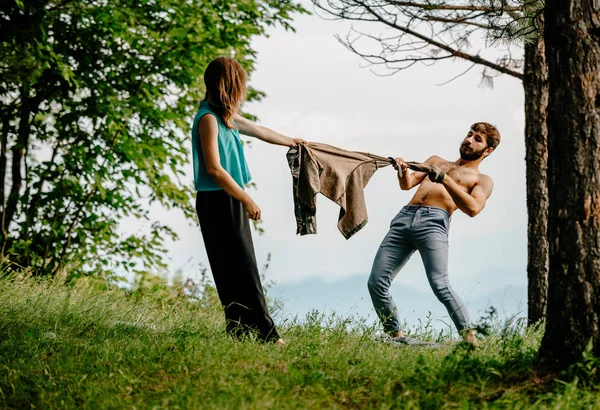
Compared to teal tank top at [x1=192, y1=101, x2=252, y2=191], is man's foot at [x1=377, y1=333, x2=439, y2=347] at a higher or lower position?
lower

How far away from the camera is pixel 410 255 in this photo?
6145 millimetres

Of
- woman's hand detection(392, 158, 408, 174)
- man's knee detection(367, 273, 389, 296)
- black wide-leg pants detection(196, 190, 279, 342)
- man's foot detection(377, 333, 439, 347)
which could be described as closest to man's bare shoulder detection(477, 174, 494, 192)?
woman's hand detection(392, 158, 408, 174)

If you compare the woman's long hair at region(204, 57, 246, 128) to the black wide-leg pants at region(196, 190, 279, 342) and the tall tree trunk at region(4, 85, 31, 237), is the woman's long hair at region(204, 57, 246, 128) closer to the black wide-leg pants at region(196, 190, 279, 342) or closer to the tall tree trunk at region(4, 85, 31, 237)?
the black wide-leg pants at region(196, 190, 279, 342)

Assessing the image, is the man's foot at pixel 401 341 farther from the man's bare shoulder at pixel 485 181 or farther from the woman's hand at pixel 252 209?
the woman's hand at pixel 252 209

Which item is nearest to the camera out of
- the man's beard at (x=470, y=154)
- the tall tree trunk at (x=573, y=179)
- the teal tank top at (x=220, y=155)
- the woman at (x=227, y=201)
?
the tall tree trunk at (x=573, y=179)

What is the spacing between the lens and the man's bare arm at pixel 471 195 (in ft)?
18.8

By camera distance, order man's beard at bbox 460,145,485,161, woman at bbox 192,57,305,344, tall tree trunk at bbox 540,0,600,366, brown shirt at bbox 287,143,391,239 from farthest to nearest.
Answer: man's beard at bbox 460,145,485,161, brown shirt at bbox 287,143,391,239, woman at bbox 192,57,305,344, tall tree trunk at bbox 540,0,600,366

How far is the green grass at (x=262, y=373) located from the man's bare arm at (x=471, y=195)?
111 centimetres

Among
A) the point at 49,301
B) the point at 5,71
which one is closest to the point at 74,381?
the point at 49,301

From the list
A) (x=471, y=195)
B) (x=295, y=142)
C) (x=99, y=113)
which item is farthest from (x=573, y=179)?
(x=99, y=113)

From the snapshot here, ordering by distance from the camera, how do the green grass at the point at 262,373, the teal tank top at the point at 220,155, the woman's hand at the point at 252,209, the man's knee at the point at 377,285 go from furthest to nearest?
the man's knee at the point at 377,285, the teal tank top at the point at 220,155, the woman's hand at the point at 252,209, the green grass at the point at 262,373

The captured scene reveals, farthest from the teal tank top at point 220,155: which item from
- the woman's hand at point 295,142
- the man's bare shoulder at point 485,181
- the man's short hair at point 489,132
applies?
the man's short hair at point 489,132

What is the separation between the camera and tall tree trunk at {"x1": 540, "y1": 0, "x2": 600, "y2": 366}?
438cm

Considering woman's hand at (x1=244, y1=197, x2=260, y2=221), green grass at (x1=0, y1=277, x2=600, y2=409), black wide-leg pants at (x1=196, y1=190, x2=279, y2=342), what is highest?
woman's hand at (x1=244, y1=197, x2=260, y2=221)
